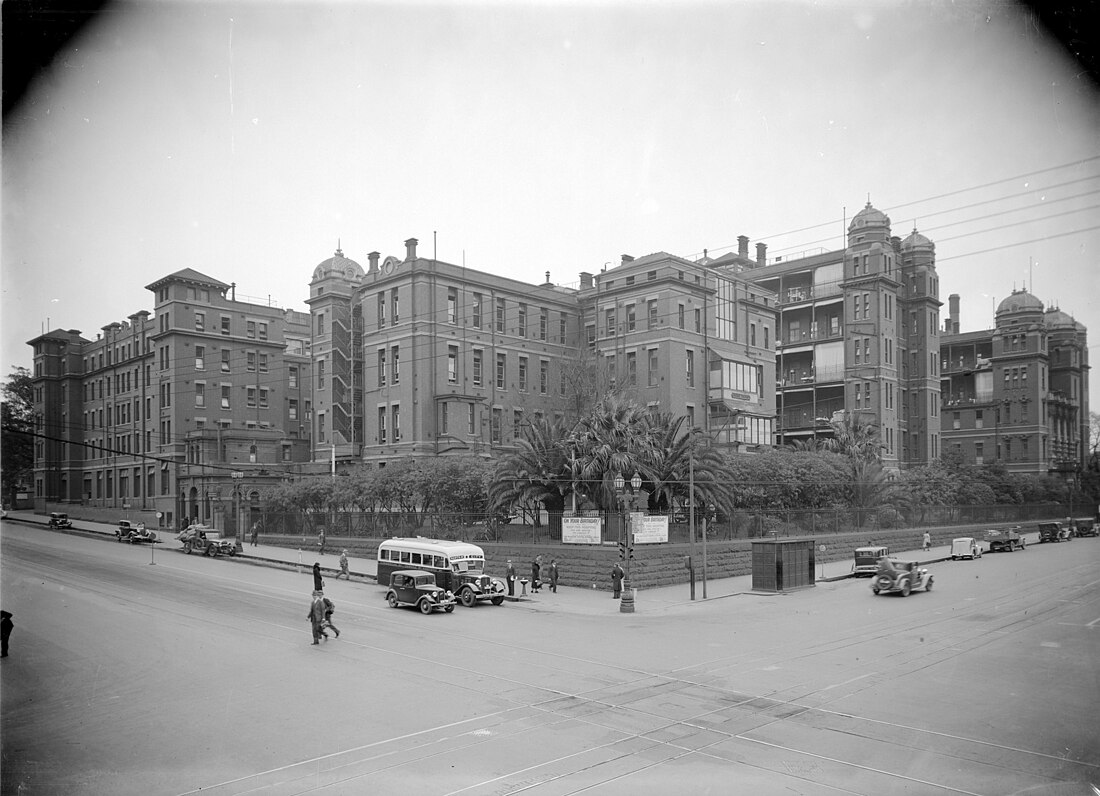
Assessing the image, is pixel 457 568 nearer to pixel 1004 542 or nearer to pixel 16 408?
pixel 16 408

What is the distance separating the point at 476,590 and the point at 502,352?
32671mm

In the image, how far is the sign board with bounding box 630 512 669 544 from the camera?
3459cm

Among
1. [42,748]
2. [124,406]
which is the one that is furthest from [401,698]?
[124,406]

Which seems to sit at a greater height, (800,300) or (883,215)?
(883,215)

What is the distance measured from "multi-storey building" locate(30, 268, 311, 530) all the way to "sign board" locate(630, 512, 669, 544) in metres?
31.9

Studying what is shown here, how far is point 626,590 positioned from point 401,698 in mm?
14548

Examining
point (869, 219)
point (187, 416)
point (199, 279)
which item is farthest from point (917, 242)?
point (187, 416)

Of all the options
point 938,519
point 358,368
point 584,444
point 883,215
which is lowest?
point 938,519

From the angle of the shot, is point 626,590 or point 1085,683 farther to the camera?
point 626,590

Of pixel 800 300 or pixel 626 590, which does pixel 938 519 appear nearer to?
pixel 800 300

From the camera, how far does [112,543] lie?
5041cm

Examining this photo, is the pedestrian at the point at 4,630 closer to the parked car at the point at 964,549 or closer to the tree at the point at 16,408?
the tree at the point at 16,408

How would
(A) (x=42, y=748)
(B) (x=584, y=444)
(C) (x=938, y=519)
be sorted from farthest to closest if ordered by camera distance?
(C) (x=938, y=519) < (B) (x=584, y=444) < (A) (x=42, y=748)

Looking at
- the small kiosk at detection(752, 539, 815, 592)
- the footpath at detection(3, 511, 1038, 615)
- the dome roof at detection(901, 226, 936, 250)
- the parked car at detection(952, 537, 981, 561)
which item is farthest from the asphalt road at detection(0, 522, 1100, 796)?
the dome roof at detection(901, 226, 936, 250)
